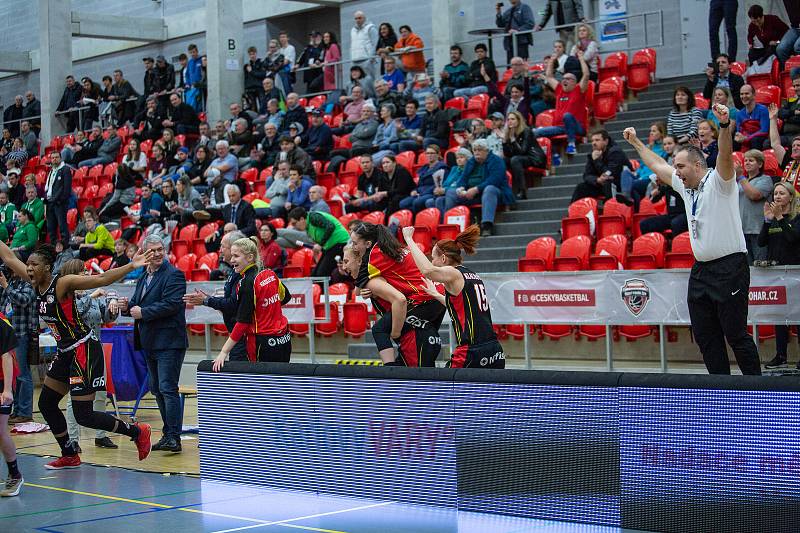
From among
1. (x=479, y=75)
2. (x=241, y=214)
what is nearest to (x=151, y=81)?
(x=479, y=75)

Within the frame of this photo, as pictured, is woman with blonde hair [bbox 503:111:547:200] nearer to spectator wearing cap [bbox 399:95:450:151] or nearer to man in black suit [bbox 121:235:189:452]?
spectator wearing cap [bbox 399:95:450:151]

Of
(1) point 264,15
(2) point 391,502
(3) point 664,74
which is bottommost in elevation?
(2) point 391,502

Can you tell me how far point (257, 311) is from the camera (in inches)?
317

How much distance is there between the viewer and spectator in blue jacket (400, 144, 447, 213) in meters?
14.9

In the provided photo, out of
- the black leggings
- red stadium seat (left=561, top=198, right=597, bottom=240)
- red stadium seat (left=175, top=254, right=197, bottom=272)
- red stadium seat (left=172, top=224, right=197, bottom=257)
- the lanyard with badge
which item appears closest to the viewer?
the lanyard with badge

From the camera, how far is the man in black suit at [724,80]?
13.9m

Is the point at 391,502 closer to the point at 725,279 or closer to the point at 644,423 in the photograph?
the point at 644,423

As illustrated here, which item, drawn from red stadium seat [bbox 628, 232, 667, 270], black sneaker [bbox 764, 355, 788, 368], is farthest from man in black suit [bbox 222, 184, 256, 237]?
black sneaker [bbox 764, 355, 788, 368]

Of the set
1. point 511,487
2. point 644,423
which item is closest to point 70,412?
point 511,487

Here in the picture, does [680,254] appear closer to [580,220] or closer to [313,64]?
[580,220]

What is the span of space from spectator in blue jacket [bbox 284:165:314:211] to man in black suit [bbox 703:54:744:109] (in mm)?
5869

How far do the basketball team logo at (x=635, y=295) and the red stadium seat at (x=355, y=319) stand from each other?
3915 millimetres

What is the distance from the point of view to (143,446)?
8508 mm

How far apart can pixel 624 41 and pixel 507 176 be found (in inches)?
274
